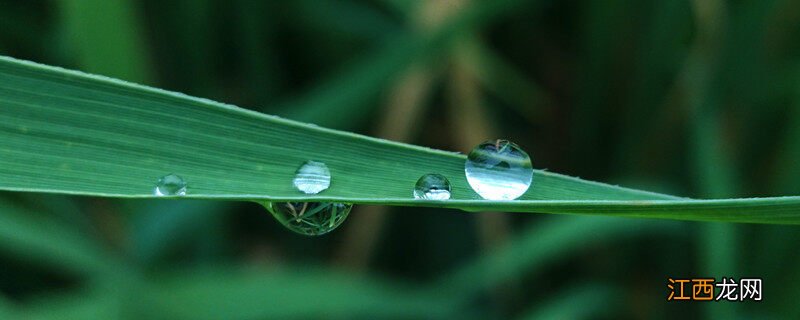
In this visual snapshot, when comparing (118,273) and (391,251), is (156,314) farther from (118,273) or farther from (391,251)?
(391,251)

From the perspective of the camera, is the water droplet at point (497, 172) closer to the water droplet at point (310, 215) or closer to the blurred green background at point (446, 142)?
the water droplet at point (310, 215)

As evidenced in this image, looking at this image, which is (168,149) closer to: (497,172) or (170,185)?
(170,185)

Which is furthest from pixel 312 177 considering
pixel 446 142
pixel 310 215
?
pixel 446 142

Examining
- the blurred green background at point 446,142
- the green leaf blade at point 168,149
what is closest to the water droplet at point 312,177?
the green leaf blade at point 168,149

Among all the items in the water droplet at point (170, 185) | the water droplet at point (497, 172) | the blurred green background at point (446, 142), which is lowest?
the water droplet at point (170, 185)

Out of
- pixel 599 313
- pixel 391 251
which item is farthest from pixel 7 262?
pixel 599 313

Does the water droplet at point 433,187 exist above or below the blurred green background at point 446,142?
below
